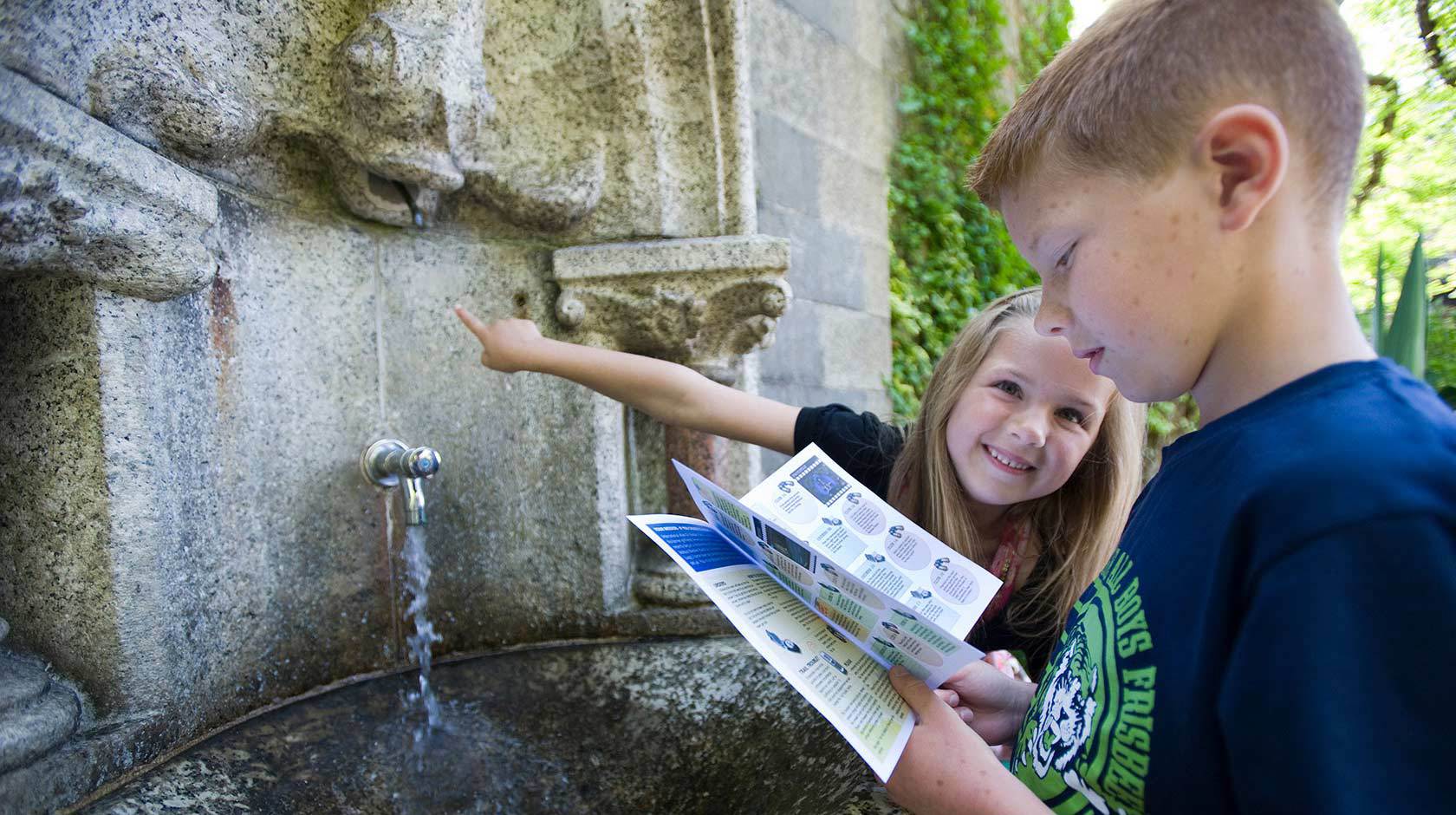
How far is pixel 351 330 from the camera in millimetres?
1414

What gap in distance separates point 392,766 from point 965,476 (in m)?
0.85

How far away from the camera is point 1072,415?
1.16m

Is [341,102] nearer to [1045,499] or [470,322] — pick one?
[470,322]

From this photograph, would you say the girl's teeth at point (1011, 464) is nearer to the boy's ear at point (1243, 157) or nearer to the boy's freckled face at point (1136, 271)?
the boy's freckled face at point (1136, 271)

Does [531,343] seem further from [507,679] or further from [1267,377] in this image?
[1267,377]

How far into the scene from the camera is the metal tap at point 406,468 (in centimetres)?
135

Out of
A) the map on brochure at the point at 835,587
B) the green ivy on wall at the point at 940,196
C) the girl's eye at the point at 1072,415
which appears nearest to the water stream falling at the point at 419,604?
the map on brochure at the point at 835,587

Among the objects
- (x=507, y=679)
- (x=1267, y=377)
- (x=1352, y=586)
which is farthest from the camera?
(x=507, y=679)

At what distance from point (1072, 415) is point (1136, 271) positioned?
579 mm

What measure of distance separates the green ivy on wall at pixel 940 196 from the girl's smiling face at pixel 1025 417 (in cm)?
179

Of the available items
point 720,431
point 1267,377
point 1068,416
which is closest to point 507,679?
point 720,431

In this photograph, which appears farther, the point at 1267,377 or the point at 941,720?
the point at 941,720

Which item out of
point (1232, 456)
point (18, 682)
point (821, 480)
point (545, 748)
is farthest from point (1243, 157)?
point (18, 682)

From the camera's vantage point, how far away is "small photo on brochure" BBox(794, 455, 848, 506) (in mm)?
993
